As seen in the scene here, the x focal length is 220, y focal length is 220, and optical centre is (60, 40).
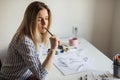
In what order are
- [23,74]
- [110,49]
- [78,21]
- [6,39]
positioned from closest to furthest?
[23,74] < [6,39] < [78,21] < [110,49]

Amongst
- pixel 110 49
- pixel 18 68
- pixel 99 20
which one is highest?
pixel 99 20

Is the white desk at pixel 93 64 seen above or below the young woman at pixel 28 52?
below

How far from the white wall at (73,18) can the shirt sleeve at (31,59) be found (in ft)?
2.66

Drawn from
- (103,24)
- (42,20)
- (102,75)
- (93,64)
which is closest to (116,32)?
(103,24)

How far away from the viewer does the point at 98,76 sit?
1.59 m

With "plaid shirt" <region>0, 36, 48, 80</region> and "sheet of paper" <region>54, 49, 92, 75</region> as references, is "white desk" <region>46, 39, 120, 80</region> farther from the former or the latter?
"plaid shirt" <region>0, 36, 48, 80</region>

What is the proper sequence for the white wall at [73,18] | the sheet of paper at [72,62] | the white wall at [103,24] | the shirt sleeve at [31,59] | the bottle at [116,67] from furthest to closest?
1. the white wall at [103,24]
2. the white wall at [73,18]
3. the sheet of paper at [72,62]
4. the bottle at [116,67]
5. the shirt sleeve at [31,59]

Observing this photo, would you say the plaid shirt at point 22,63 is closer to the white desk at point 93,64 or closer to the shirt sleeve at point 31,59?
the shirt sleeve at point 31,59

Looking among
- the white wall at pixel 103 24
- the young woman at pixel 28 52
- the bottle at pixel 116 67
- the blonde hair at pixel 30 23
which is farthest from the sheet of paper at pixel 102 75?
the white wall at pixel 103 24

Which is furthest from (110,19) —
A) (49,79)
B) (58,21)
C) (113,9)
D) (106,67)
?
(49,79)

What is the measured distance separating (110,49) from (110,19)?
1.27 feet

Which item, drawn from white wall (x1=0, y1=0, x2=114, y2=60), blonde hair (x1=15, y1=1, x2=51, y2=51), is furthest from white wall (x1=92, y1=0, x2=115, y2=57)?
blonde hair (x1=15, y1=1, x2=51, y2=51)

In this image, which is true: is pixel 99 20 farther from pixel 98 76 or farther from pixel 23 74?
pixel 23 74

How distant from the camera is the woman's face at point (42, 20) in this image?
1505mm
